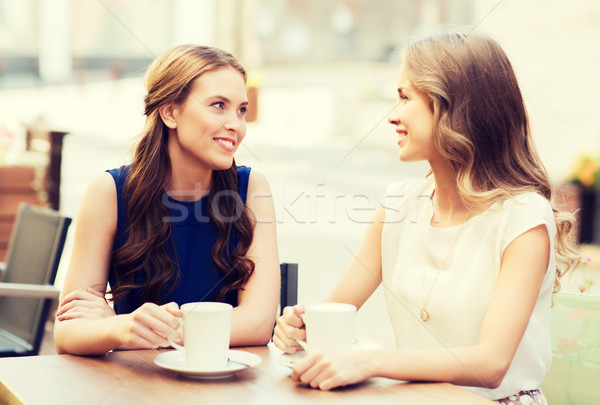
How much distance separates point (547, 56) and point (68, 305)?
592cm

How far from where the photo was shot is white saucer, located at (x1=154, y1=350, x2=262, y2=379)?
1.25 metres

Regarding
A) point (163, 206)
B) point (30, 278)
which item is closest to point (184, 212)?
point (163, 206)

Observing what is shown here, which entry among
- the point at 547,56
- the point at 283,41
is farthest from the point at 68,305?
the point at 283,41

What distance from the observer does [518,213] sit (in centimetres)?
152

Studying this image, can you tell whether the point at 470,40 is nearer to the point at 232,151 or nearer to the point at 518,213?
the point at 518,213

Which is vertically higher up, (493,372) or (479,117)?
(479,117)

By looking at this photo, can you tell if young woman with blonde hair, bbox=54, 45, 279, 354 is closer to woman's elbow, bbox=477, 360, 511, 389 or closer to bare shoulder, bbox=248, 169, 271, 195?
bare shoulder, bbox=248, 169, 271, 195

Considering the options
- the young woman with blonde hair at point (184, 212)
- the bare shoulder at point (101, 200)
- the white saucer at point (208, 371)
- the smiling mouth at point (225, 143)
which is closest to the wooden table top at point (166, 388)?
the white saucer at point (208, 371)

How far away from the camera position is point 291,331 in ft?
4.68

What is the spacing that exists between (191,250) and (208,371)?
621mm

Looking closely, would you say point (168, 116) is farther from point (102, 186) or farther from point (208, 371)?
point (208, 371)

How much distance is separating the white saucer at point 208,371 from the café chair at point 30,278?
3.45 ft

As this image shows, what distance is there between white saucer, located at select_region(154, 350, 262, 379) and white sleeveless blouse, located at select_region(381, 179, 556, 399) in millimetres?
446

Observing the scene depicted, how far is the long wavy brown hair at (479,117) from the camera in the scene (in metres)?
1.60
